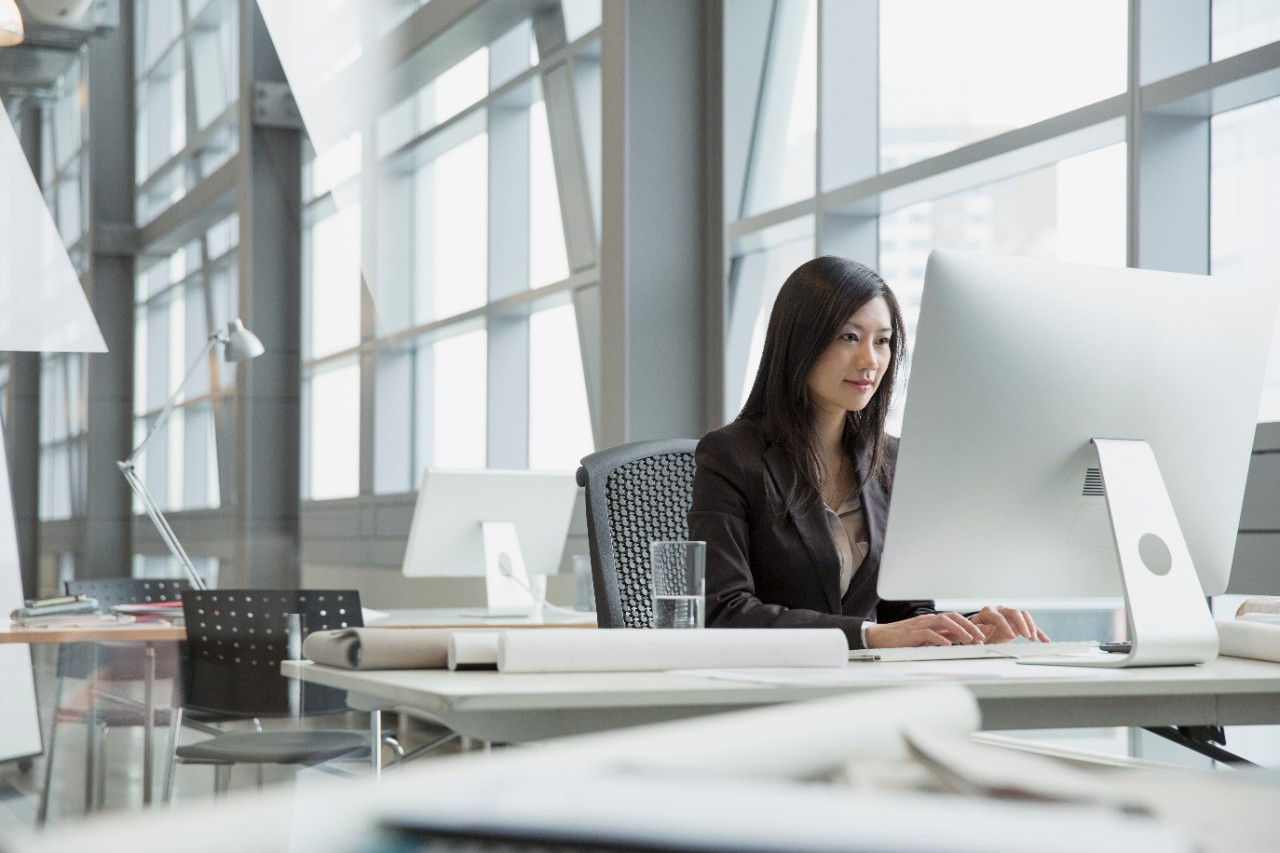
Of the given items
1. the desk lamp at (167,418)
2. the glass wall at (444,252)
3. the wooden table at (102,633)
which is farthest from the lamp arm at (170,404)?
the wooden table at (102,633)

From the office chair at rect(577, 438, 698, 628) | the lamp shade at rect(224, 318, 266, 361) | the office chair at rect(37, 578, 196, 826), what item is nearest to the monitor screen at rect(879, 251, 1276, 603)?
the office chair at rect(577, 438, 698, 628)

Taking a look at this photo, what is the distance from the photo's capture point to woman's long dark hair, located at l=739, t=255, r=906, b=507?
6.81ft

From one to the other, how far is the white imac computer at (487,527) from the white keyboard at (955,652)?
2140mm

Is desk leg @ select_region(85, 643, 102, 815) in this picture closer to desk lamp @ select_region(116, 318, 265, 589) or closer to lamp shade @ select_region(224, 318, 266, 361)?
desk lamp @ select_region(116, 318, 265, 589)

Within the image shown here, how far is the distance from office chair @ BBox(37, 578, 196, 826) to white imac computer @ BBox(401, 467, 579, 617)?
0.86m

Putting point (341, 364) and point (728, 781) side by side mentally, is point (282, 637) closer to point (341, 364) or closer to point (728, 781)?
point (341, 364)

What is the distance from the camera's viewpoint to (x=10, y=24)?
14.5ft

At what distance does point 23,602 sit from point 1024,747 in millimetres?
3906

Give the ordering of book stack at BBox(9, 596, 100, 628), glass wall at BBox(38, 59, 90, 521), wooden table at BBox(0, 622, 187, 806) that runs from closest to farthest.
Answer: wooden table at BBox(0, 622, 187, 806) → book stack at BBox(9, 596, 100, 628) → glass wall at BBox(38, 59, 90, 521)

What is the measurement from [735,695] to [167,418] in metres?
4.05

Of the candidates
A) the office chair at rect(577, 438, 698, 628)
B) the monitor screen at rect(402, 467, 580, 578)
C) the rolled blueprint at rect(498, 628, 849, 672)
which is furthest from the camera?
the monitor screen at rect(402, 467, 580, 578)

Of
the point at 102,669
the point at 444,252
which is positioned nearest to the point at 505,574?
the point at 102,669

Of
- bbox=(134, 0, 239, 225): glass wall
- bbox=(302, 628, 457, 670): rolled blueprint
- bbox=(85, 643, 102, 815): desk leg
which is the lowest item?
bbox=(85, 643, 102, 815): desk leg

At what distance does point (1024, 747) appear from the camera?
112cm
